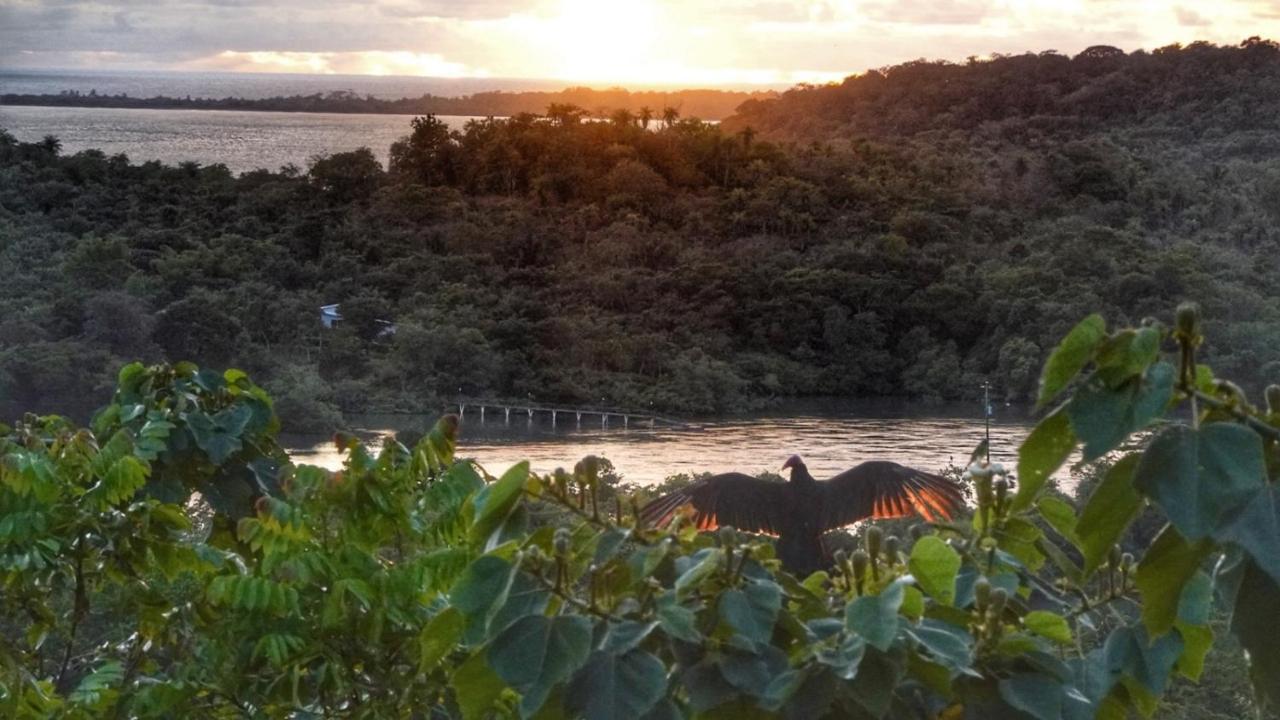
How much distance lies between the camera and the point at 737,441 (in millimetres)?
6117

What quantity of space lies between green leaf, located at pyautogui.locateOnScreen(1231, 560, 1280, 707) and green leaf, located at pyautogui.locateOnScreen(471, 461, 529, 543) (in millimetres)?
391

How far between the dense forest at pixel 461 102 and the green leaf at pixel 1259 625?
840cm

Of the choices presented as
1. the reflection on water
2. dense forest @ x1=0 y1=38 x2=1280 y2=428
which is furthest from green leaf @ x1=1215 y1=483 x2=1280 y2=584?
dense forest @ x1=0 y1=38 x2=1280 y2=428

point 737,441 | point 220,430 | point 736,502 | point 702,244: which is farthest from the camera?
point 702,244

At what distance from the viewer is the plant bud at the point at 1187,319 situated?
587 mm

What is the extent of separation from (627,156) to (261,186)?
2376 millimetres

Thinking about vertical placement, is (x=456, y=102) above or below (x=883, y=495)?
above

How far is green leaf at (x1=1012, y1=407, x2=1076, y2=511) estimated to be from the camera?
0.63 m

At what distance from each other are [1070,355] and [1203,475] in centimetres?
8

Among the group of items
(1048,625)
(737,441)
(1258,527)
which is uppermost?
(1258,527)

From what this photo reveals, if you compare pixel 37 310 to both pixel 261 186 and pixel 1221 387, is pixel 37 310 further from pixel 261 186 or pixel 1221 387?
pixel 1221 387

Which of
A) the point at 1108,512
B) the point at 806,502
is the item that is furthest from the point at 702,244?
the point at 1108,512

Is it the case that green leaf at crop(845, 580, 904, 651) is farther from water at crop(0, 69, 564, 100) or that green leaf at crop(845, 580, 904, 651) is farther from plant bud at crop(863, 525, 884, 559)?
water at crop(0, 69, 564, 100)

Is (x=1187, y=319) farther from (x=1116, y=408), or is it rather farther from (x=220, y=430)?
(x=220, y=430)
